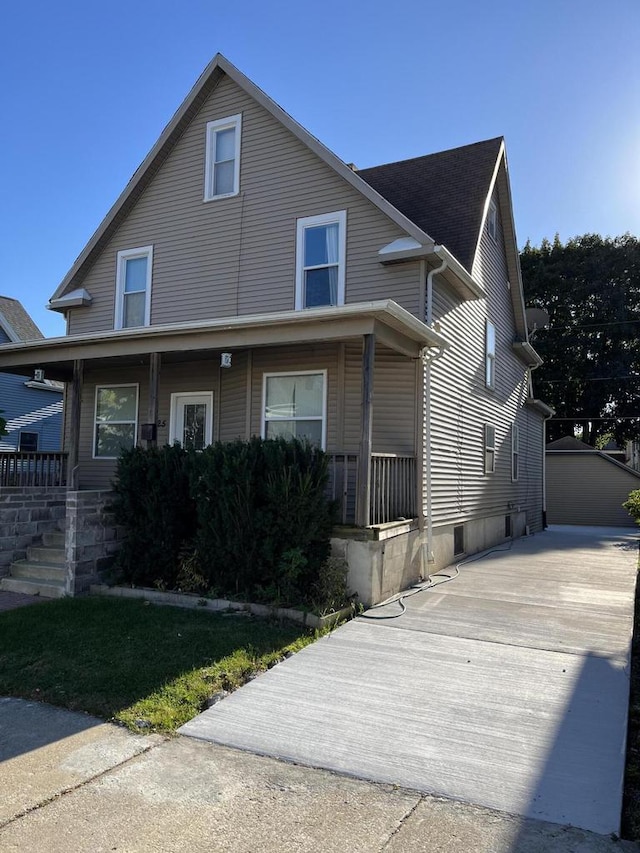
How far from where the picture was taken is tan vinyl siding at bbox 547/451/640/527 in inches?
928

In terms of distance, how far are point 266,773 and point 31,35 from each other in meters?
11.2

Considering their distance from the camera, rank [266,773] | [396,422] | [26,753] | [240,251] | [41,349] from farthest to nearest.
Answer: [240,251]
[41,349]
[396,422]
[26,753]
[266,773]

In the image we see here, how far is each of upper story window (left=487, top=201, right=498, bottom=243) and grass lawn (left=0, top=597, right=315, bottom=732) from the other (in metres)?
9.91

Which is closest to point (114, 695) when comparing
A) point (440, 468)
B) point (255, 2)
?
point (440, 468)

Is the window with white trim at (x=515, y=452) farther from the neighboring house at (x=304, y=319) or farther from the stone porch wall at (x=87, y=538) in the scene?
the stone porch wall at (x=87, y=538)

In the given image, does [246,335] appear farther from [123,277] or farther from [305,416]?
[123,277]

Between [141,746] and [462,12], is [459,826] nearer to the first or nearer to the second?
[141,746]

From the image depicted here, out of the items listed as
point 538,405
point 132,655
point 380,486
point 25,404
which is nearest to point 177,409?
point 380,486

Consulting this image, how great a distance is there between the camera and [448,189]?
11953mm

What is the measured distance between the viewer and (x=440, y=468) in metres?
9.96

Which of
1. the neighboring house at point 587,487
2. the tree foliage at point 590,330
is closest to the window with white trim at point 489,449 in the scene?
the neighboring house at point 587,487

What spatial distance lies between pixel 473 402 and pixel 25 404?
579 inches

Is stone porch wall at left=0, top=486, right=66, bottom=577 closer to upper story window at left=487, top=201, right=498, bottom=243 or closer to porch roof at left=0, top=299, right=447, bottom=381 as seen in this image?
porch roof at left=0, top=299, right=447, bottom=381

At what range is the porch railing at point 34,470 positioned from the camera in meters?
9.92
